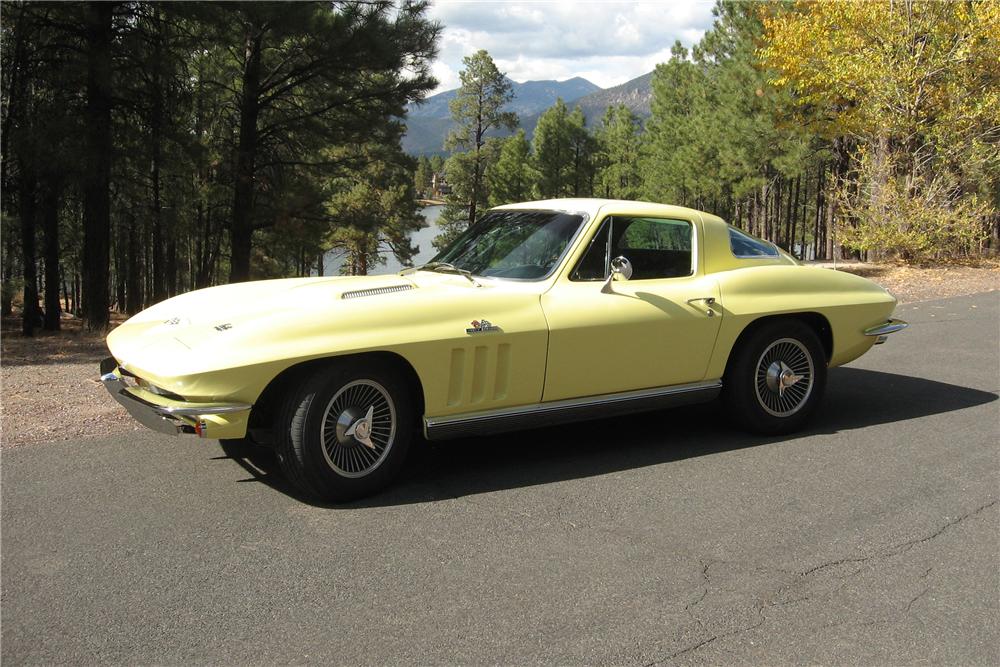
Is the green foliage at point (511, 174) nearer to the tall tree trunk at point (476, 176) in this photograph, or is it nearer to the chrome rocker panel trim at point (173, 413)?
the tall tree trunk at point (476, 176)

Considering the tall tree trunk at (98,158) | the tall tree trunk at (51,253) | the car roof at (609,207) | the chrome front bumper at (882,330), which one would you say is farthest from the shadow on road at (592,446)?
the tall tree trunk at (51,253)

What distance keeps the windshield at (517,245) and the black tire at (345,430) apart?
1108 millimetres

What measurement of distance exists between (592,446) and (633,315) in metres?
0.90

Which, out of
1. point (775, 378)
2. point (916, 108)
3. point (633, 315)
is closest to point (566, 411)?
point (633, 315)

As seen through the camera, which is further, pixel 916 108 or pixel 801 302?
pixel 916 108

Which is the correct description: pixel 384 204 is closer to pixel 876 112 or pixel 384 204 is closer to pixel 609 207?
pixel 876 112

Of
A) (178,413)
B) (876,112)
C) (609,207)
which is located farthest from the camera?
(876,112)

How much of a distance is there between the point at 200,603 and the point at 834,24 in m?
19.8

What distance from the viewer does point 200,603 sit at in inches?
123

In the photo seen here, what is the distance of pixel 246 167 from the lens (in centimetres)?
1906

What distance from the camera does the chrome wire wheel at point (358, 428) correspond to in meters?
4.09

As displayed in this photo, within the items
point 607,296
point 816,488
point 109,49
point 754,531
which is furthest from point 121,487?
point 109,49

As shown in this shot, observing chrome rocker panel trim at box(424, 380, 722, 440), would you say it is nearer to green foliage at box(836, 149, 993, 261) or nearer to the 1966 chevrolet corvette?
the 1966 chevrolet corvette

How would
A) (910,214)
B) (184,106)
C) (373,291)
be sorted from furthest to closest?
(910,214), (184,106), (373,291)
